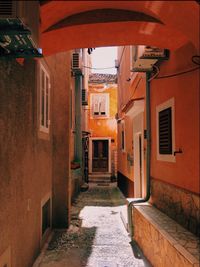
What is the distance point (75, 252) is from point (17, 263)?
234 cm

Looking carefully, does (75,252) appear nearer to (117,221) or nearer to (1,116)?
(117,221)

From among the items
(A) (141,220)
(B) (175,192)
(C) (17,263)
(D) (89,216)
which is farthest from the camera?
(D) (89,216)

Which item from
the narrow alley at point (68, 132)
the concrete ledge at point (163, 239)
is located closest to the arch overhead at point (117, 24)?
the narrow alley at point (68, 132)

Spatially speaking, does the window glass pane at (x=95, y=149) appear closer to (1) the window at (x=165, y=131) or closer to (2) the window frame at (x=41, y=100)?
(2) the window frame at (x=41, y=100)

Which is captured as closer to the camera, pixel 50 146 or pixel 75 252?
pixel 75 252

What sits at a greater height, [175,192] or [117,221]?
[175,192]

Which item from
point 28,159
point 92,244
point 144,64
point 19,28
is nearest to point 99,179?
point 92,244

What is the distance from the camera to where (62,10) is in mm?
3779

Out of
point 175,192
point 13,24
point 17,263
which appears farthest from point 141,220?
point 13,24

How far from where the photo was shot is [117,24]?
4203mm

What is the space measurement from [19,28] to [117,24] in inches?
72.5

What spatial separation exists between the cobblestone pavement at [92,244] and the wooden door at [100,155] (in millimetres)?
13268

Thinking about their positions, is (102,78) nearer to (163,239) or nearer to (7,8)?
(163,239)

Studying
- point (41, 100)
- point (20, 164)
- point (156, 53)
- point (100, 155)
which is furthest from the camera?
point (100, 155)
